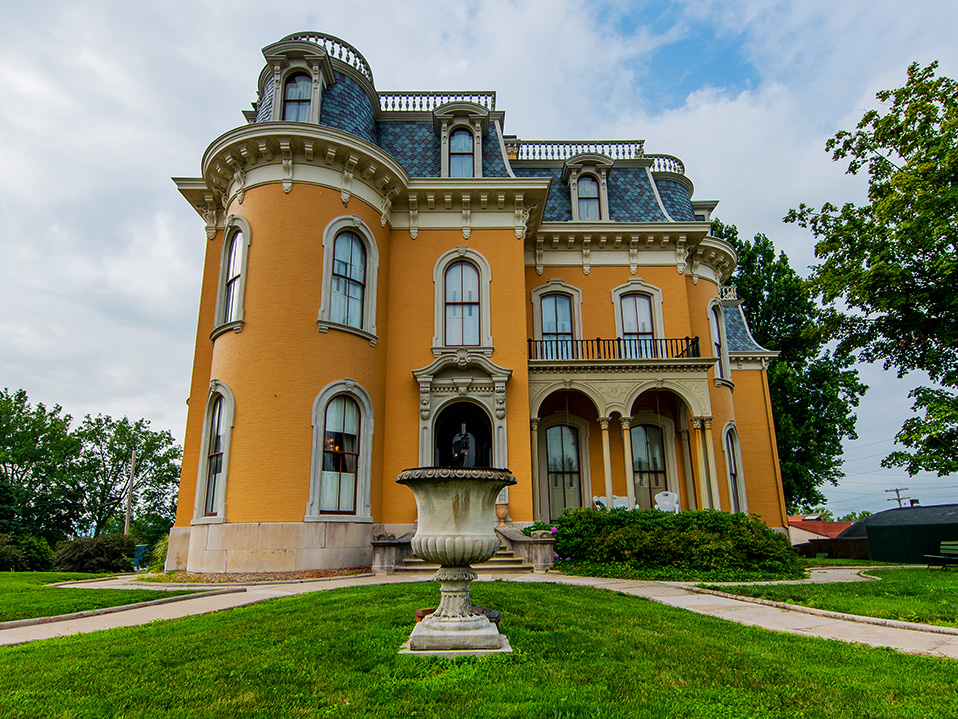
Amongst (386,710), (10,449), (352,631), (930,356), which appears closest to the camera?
(386,710)

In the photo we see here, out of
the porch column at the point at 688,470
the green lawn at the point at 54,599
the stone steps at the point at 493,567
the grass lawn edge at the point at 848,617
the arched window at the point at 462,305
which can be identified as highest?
the arched window at the point at 462,305

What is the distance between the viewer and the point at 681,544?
1176 cm

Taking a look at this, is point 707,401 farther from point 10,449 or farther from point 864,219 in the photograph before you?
point 10,449

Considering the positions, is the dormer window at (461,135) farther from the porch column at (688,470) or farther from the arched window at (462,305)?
the porch column at (688,470)

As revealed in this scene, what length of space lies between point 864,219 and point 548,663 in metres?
17.4

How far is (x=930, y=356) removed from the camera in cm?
1684

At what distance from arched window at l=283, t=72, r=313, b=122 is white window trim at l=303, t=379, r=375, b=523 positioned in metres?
6.84

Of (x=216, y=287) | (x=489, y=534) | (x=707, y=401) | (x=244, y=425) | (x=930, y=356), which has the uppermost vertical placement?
(x=216, y=287)

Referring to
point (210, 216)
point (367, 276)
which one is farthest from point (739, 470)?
point (210, 216)

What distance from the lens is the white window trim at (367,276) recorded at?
45.6 ft

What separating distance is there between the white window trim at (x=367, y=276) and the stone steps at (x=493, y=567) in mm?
Answer: 5301

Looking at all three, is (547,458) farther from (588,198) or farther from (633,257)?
(588,198)

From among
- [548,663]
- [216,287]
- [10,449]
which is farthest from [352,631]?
[10,449]

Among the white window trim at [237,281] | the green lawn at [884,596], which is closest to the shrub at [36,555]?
the white window trim at [237,281]
